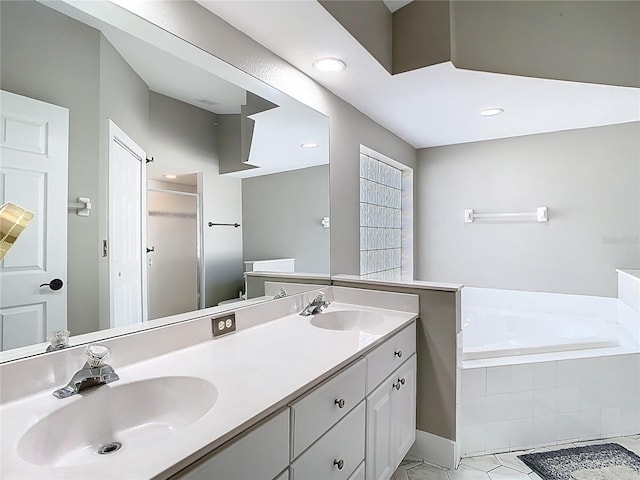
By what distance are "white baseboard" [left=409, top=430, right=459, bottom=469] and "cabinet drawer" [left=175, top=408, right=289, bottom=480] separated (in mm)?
1274

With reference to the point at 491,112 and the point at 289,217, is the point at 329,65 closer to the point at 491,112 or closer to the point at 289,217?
the point at 289,217

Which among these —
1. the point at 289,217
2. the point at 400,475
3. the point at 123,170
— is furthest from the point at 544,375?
the point at 123,170

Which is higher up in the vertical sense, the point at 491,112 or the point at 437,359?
the point at 491,112

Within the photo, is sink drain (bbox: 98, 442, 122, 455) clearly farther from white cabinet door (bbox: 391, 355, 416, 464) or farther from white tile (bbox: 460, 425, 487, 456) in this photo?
white tile (bbox: 460, 425, 487, 456)

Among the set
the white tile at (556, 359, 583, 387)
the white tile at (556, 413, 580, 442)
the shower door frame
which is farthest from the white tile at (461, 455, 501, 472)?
the shower door frame

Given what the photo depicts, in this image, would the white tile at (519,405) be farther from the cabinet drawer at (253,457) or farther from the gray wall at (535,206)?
the cabinet drawer at (253,457)

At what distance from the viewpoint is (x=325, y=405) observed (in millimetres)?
1069

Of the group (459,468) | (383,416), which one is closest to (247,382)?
(383,416)

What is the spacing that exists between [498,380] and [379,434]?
3.10 feet

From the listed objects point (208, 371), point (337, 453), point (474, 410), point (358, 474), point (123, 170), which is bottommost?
point (474, 410)

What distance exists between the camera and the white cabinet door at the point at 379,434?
1.35 metres

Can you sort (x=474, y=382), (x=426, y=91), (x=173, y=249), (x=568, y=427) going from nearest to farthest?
1. (x=173, y=249)
2. (x=474, y=382)
3. (x=568, y=427)
4. (x=426, y=91)

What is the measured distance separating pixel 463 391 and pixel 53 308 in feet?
6.40

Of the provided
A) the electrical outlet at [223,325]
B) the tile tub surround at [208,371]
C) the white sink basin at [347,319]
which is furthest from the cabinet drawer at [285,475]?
the white sink basin at [347,319]
